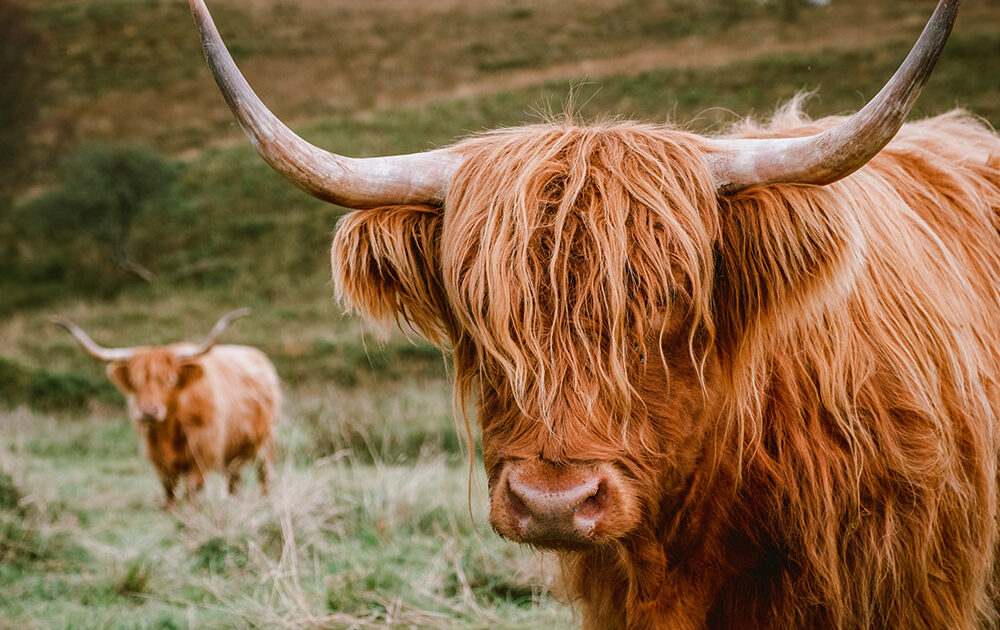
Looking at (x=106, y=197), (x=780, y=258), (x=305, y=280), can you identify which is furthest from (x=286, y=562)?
(x=106, y=197)

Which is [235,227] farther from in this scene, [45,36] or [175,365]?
[175,365]

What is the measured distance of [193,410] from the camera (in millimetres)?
7785

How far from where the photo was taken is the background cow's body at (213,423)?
7473 mm

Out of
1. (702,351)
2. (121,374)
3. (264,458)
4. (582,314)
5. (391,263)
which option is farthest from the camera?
(264,458)

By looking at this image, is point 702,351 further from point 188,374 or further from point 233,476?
point 233,476

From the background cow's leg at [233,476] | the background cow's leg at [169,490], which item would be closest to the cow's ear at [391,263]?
the background cow's leg at [169,490]

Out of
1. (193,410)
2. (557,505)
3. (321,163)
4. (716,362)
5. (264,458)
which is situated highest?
(321,163)

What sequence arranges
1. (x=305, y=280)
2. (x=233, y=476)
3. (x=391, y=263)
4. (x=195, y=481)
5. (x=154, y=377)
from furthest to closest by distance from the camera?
1. (x=305, y=280)
2. (x=233, y=476)
3. (x=154, y=377)
4. (x=195, y=481)
5. (x=391, y=263)

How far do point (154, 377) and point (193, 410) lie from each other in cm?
50

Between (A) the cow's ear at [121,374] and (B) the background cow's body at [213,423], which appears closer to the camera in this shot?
(B) the background cow's body at [213,423]

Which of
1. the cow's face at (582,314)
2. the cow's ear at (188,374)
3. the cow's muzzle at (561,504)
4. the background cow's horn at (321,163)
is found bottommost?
the cow's ear at (188,374)

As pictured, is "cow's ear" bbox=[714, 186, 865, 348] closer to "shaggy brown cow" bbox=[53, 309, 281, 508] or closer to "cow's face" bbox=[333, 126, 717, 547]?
"cow's face" bbox=[333, 126, 717, 547]

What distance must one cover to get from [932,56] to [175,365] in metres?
7.10

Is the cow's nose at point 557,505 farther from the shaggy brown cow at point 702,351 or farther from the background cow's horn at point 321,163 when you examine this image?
the background cow's horn at point 321,163
